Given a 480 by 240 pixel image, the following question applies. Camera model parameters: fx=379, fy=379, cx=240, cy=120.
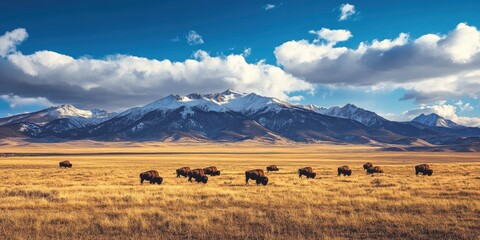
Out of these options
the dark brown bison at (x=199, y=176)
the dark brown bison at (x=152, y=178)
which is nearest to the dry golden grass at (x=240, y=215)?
the dark brown bison at (x=152, y=178)

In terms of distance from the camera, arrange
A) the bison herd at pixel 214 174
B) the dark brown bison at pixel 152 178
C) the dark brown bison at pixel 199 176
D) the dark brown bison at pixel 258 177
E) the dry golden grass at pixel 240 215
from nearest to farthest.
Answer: the dry golden grass at pixel 240 215
the dark brown bison at pixel 258 177
the bison herd at pixel 214 174
the dark brown bison at pixel 152 178
the dark brown bison at pixel 199 176

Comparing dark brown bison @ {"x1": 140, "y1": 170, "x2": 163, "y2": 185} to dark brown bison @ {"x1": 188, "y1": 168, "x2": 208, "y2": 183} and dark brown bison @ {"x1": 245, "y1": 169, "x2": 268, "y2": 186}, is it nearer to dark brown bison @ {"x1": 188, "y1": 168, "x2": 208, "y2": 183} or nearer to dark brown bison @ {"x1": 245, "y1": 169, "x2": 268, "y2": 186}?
dark brown bison @ {"x1": 188, "y1": 168, "x2": 208, "y2": 183}

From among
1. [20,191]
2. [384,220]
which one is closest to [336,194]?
[384,220]

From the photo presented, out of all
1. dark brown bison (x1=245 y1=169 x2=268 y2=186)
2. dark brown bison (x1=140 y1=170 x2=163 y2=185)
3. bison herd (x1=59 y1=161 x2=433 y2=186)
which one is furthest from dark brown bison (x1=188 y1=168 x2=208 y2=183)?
dark brown bison (x1=245 y1=169 x2=268 y2=186)

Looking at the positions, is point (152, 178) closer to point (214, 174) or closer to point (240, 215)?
point (214, 174)

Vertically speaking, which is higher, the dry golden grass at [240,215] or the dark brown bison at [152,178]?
the dark brown bison at [152,178]

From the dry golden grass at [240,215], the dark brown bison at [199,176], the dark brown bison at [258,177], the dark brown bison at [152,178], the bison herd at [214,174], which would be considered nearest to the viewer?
the dry golden grass at [240,215]

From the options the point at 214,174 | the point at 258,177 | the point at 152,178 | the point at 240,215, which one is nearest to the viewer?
the point at 240,215

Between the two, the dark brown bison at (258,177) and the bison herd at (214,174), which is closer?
the dark brown bison at (258,177)

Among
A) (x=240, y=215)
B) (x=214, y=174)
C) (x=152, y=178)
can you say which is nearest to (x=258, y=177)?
(x=152, y=178)

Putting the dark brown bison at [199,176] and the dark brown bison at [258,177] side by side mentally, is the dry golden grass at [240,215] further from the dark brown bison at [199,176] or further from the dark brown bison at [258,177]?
the dark brown bison at [199,176]

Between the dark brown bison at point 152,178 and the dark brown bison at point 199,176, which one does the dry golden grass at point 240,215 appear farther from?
the dark brown bison at point 199,176

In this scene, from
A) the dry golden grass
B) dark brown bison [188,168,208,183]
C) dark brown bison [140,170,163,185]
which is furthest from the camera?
dark brown bison [188,168,208,183]

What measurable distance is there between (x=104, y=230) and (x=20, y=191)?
1497 centimetres
